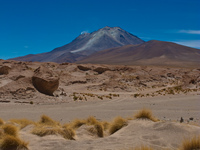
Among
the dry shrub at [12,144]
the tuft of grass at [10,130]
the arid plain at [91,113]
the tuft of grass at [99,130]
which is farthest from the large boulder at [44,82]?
the dry shrub at [12,144]

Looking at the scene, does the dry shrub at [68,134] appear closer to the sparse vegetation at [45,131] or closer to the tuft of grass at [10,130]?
the sparse vegetation at [45,131]

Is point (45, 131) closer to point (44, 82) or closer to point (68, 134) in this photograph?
point (68, 134)

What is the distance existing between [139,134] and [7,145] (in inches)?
124

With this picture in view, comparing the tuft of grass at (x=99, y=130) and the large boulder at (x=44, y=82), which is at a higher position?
the large boulder at (x=44, y=82)

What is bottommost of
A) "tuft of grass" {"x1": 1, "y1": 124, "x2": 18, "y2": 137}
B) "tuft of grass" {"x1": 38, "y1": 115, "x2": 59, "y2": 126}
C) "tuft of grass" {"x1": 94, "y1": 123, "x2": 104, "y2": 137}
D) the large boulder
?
"tuft of grass" {"x1": 94, "y1": 123, "x2": 104, "y2": 137}

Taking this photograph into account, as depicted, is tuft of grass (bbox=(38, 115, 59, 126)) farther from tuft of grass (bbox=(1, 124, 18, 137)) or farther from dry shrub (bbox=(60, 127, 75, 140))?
tuft of grass (bbox=(1, 124, 18, 137))

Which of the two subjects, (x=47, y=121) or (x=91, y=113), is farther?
(x=91, y=113)

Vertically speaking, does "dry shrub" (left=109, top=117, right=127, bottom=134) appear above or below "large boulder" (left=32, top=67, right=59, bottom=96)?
below

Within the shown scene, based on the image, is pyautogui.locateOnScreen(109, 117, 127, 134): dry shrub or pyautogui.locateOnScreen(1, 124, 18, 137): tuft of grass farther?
pyautogui.locateOnScreen(109, 117, 127, 134): dry shrub

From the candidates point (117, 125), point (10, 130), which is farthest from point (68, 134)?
point (117, 125)

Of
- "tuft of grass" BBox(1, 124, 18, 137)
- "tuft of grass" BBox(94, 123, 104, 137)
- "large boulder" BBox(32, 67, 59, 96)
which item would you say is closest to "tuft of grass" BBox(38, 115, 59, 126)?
"tuft of grass" BBox(94, 123, 104, 137)

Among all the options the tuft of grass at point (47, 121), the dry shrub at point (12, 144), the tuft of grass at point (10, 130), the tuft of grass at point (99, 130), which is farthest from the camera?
the tuft of grass at point (47, 121)

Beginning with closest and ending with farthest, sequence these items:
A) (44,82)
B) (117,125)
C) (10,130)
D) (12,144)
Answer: (12,144), (10,130), (117,125), (44,82)

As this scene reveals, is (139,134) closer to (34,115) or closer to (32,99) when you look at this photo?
(34,115)
